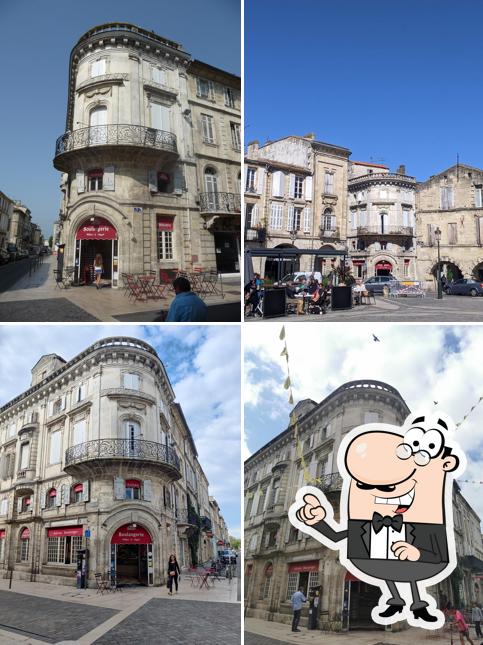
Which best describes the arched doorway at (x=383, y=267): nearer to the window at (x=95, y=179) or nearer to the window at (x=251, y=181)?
the window at (x=251, y=181)

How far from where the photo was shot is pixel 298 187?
16.2 feet

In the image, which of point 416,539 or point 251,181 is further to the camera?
point 251,181

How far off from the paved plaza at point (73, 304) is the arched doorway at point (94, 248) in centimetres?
12

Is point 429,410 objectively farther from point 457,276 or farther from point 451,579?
point 457,276

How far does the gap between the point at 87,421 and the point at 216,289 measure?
1.70 meters

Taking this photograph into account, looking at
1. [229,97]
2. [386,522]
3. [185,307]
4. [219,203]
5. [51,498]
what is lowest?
[386,522]

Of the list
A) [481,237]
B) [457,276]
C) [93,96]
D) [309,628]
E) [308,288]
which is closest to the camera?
[309,628]

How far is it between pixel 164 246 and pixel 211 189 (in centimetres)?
69

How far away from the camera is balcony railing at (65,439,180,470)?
411cm

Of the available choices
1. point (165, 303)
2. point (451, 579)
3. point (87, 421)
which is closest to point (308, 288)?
point (165, 303)

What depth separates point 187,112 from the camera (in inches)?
177

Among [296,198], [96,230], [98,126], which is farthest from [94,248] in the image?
[296,198]

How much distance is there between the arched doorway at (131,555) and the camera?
3.97 m

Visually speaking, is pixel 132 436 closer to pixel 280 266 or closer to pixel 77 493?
pixel 77 493
